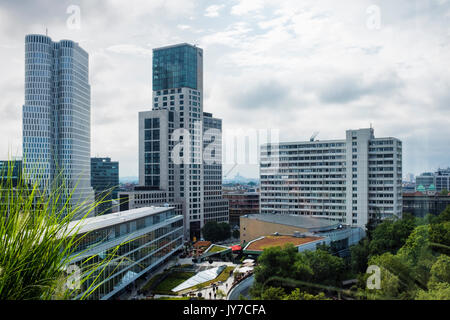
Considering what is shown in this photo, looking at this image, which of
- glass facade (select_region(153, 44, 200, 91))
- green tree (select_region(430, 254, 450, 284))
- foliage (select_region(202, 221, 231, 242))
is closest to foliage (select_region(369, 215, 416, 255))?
green tree (select_region(430, 254, 450, 284))

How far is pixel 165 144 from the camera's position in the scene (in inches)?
557

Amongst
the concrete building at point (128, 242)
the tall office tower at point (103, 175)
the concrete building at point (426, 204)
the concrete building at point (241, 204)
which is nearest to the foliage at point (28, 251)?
the concrete building at point (128, 242)

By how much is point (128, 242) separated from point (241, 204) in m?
12.8

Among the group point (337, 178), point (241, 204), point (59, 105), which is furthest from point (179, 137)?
point (59, 105)

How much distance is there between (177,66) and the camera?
47.8ft

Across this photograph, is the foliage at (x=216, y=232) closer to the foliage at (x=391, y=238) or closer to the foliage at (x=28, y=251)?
the foliage at (x=391, y=238)

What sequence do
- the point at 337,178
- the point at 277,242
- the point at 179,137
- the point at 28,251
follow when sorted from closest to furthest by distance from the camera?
the point at 28,251, the point at 277,242, the point at 337,178, the point at 179,137

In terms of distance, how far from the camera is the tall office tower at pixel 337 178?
13.1 m

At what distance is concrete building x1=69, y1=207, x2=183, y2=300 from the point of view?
447cm

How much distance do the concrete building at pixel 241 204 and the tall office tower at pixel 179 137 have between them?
241cm

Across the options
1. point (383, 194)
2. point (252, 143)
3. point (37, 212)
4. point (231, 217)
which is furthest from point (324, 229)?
point (231, 217)

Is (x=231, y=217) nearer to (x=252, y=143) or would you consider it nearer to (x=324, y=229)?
(x=324, y=229)

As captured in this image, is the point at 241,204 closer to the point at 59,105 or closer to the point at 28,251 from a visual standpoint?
the point at 59,105
